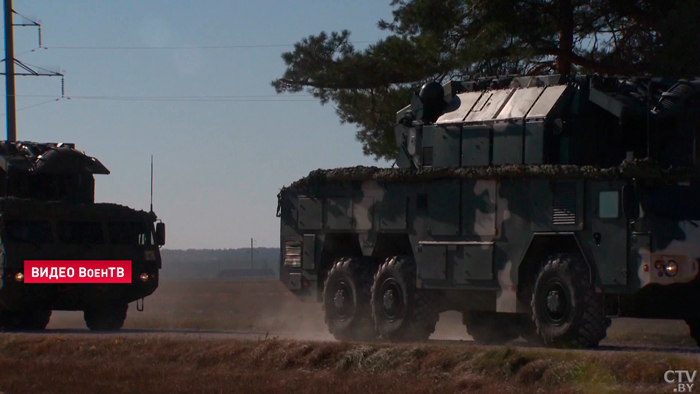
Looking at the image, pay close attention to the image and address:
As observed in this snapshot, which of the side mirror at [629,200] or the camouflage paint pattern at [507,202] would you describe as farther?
the camouflage paint pattern at [507,202]

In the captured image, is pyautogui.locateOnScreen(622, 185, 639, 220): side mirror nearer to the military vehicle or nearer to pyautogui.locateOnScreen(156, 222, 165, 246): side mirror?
the military vehicle

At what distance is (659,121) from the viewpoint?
52.5 ft

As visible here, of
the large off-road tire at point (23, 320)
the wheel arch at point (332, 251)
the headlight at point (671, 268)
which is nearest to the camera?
the headlight at point (671, 268)

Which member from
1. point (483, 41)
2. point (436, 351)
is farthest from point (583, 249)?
point (483, 41)

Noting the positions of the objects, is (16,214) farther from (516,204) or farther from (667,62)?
(667,62)

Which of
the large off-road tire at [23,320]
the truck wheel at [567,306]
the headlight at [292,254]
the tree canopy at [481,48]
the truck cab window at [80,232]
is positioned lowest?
the large off-road tire at [23,320]

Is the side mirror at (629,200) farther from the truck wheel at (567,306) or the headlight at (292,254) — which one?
the headlight at (292,254)

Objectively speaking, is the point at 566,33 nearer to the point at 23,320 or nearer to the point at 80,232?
the point at 80,232

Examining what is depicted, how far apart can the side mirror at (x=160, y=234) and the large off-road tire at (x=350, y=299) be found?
20.9 feet

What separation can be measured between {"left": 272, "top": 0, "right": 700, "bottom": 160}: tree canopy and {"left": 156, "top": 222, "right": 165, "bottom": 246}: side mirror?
521 cm

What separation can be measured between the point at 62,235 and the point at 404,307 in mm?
8679

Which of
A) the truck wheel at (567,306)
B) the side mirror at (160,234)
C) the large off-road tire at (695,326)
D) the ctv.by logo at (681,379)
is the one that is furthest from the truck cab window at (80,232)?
the ctv.by logo at (681,379)

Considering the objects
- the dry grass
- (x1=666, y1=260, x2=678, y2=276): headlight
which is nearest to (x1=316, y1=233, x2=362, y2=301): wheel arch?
the dry grass

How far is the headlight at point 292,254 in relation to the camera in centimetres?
2022
